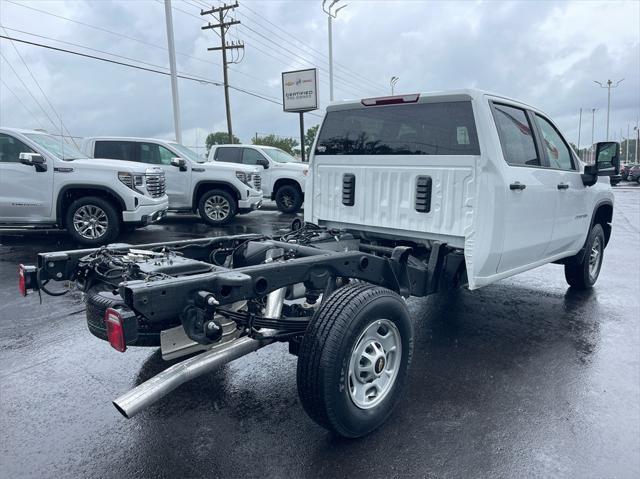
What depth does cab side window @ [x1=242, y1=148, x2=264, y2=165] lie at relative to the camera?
14922 mm

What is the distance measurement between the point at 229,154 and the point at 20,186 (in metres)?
6.75

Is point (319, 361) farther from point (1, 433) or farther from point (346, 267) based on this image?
point (1, 433)

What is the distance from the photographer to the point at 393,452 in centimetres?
296

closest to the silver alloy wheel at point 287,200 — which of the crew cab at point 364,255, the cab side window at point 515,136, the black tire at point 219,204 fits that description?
the black tire at point 219,204

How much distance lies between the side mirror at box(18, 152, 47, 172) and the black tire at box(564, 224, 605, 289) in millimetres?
8261

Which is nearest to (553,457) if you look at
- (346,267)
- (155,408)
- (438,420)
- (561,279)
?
(438,420)

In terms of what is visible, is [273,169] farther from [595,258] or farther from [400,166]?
[400,166]

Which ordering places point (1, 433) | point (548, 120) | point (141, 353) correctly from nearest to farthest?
1. point (1, 433)
2. point (141, 353)
3. point (548, 120)

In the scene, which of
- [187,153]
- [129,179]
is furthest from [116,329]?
[187,153]

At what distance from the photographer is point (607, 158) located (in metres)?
5.64

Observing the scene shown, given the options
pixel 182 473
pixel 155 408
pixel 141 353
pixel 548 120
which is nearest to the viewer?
pixel 182 473

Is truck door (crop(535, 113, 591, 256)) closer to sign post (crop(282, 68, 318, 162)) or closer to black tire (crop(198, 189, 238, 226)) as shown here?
black tire (crop(198, 189, 238, 226))

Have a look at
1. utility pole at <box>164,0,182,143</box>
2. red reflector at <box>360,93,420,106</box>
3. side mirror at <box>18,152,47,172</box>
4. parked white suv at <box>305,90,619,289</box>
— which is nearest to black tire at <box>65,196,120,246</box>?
side mirror at <box>18,152,47,172</box>

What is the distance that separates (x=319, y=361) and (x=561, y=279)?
549 cm
